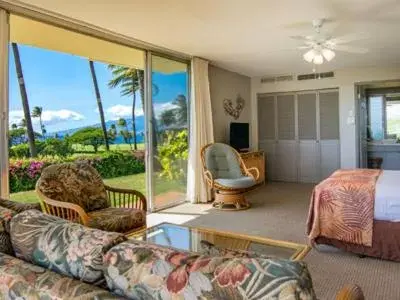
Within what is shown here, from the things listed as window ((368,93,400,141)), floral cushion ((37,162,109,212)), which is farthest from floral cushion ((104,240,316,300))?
window ((368,93,400,141))

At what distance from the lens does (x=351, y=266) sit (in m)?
2.88

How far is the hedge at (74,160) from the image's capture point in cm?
564

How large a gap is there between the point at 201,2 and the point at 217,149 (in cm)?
287

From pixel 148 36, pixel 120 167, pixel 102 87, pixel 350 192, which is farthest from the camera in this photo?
pixel 120 167

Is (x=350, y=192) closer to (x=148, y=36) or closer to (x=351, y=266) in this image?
(x=351, y=266)

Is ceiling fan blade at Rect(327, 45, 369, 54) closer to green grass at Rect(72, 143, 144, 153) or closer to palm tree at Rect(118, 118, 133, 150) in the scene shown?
palm tree at Rect(118, 118, 133, 150)

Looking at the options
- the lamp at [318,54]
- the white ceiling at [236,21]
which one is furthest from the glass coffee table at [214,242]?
the lamp at [318,54]

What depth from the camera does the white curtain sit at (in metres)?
5.55

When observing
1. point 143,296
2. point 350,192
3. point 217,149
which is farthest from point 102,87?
point 143,296

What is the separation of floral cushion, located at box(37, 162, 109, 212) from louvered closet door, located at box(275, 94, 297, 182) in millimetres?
5161

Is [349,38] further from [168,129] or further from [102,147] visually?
[102,147]

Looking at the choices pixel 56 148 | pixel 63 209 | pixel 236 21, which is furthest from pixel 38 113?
pixel 236 21

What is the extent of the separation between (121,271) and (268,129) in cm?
704

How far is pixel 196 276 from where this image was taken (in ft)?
2.89
